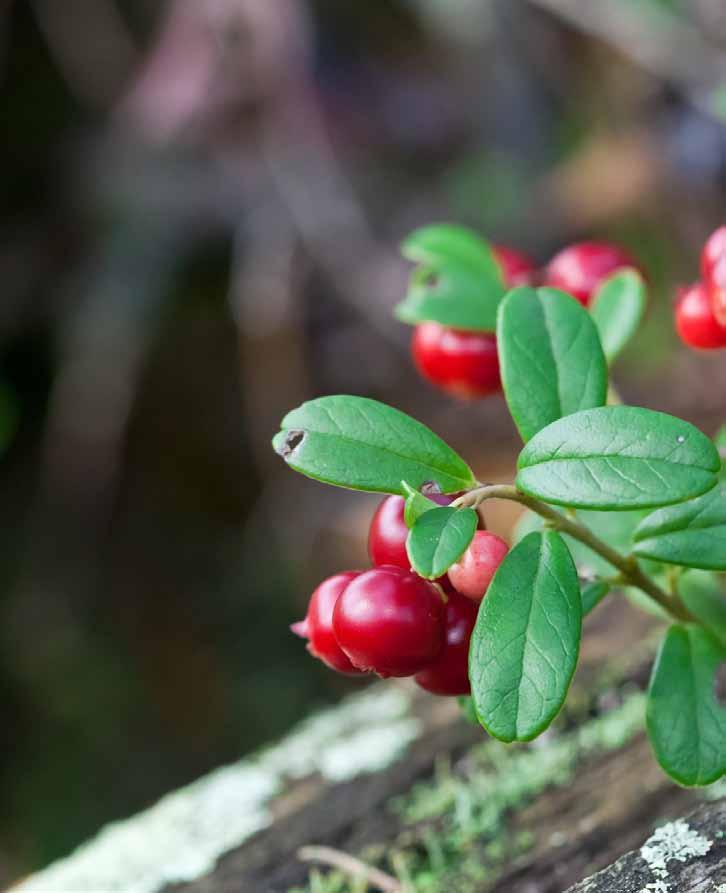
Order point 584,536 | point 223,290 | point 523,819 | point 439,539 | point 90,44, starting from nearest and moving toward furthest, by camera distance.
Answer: point 439,539 < point 584,536 < point 523,819 < point 90,44 < point 223,290

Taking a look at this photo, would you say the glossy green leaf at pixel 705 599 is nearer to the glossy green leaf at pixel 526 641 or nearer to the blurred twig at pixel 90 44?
the glossy green leaf at pixel 526 641

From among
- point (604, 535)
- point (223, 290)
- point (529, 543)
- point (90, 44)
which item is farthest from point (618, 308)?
point (90, 44)

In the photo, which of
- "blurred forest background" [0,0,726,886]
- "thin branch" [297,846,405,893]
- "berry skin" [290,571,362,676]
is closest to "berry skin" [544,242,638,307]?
"berry skin" [290,571,362,676]

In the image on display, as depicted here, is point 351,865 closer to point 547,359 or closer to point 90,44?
point 547,359

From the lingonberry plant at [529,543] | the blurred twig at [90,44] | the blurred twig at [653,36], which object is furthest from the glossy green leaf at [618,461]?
the blurred twig at [90,44]

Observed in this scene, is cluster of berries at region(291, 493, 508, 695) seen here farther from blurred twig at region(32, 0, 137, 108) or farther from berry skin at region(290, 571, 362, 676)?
blurred twig at region(32, 0, 137, 108)

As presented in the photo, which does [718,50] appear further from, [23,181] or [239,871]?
[239,871]
